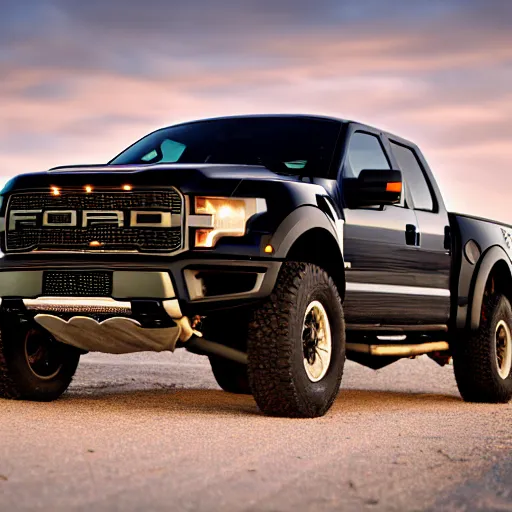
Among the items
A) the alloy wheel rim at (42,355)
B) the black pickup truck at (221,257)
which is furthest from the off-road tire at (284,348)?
the alloy wheel rim at (42,355)

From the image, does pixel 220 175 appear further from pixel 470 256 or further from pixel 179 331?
pixel 470 256

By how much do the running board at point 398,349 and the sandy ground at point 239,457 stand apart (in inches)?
16.1

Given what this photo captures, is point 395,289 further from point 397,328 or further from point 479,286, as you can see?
point 479,286

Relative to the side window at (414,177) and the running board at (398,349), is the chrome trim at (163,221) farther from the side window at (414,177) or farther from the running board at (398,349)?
the side window at (414,177)

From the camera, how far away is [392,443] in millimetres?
6094

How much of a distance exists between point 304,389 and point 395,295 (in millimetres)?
1694

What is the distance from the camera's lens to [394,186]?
25.5 ft

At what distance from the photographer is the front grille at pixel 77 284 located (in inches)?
271

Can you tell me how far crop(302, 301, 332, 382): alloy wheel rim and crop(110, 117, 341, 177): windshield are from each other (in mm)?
1029

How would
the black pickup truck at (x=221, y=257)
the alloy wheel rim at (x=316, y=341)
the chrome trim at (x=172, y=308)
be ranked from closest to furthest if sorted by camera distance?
the chrome trim at (x=172, y=308) < the black pickup truck at (x=221, y=257) < the alloy wheel rim at (x=316, y=341)

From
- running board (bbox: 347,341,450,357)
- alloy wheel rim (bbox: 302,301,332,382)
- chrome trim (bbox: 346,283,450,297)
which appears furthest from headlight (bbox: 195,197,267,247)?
running board (bbox: 347,341,450,357)

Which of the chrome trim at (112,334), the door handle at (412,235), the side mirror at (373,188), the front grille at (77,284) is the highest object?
the side mirror at (373,188)

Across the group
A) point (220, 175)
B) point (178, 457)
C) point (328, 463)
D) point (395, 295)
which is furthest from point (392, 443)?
point (395, 295)

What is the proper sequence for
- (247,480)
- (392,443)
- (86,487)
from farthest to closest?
1. (392,443)
2. (247,480)
3. (86,487)
